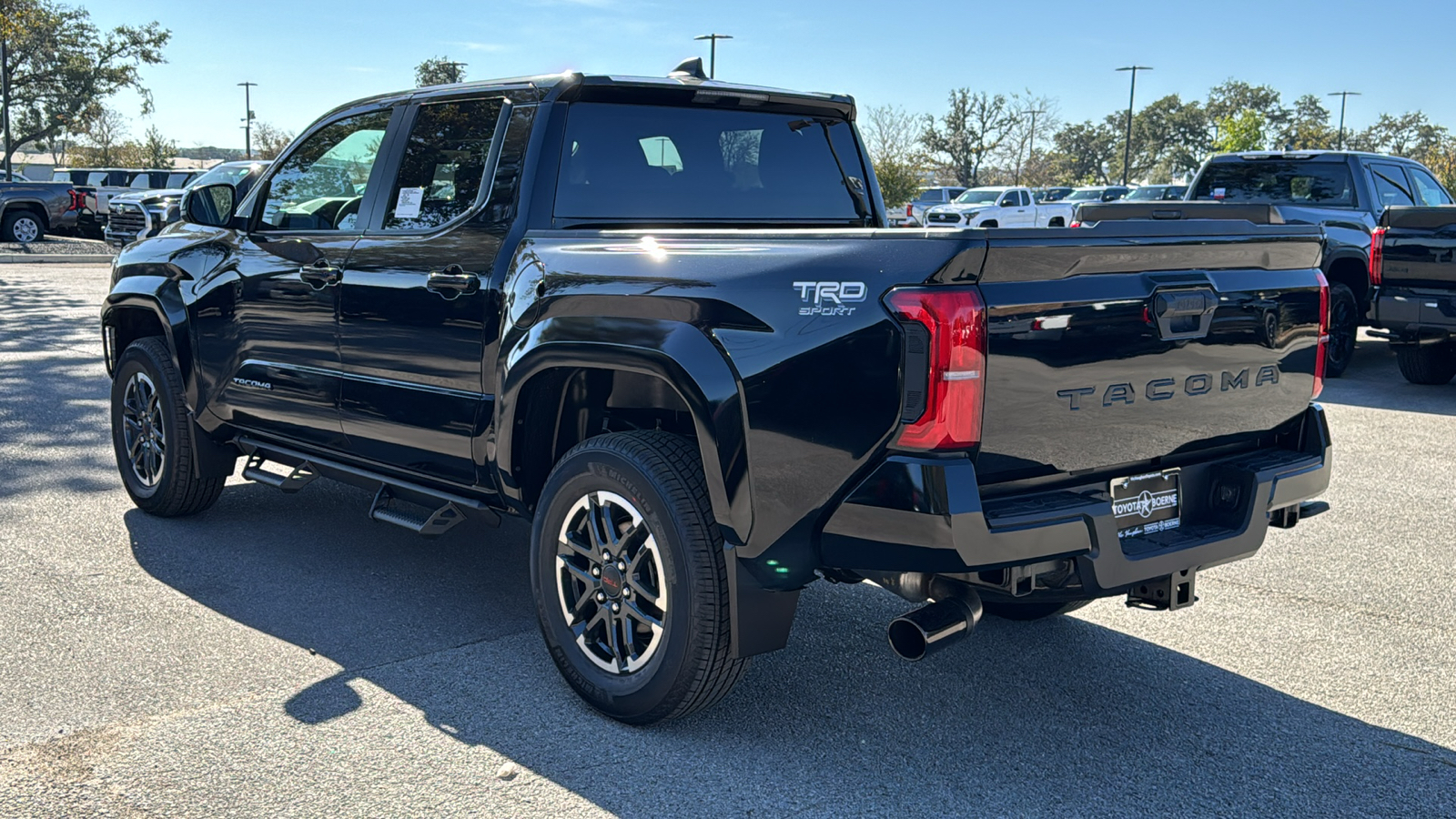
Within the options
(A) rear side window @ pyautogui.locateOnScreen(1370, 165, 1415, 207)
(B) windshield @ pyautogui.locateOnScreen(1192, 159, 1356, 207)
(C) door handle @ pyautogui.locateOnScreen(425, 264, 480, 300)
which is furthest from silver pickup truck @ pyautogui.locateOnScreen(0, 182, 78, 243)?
(C) door handle @ pyautogui.locateOnScreen(425, 264, 480, 300)

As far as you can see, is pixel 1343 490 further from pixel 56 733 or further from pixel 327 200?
pixel 56 733

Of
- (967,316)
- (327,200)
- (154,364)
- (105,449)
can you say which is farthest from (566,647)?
(105,449)

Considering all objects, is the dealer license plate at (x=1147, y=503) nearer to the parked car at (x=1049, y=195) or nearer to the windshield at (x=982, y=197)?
the windshield at (x=982, y=197)

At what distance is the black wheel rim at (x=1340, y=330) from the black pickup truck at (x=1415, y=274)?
90 cm

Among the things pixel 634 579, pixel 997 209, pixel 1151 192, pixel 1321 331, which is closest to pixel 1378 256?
pixel 1321 331

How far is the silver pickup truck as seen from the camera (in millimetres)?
26281

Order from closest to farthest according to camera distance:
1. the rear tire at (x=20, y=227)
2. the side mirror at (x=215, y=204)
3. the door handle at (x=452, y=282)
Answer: the door handle at (x=452, y=282) → the side mirror at (x=215, y=204) → the rear tire at (x=20, y=227)

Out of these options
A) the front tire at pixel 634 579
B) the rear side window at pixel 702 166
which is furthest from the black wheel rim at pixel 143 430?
the front tire at pixel 634 579

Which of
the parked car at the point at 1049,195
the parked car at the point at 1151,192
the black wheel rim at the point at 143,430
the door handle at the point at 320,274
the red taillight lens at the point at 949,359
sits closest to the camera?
the red taillight lens at the point at 949,359

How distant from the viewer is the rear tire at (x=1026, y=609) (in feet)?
14.8

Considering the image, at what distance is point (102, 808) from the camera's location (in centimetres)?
320

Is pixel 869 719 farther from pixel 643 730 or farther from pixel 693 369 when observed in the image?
pixel 693 369

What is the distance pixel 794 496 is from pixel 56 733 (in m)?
2.23

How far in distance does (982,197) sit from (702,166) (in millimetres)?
37696
